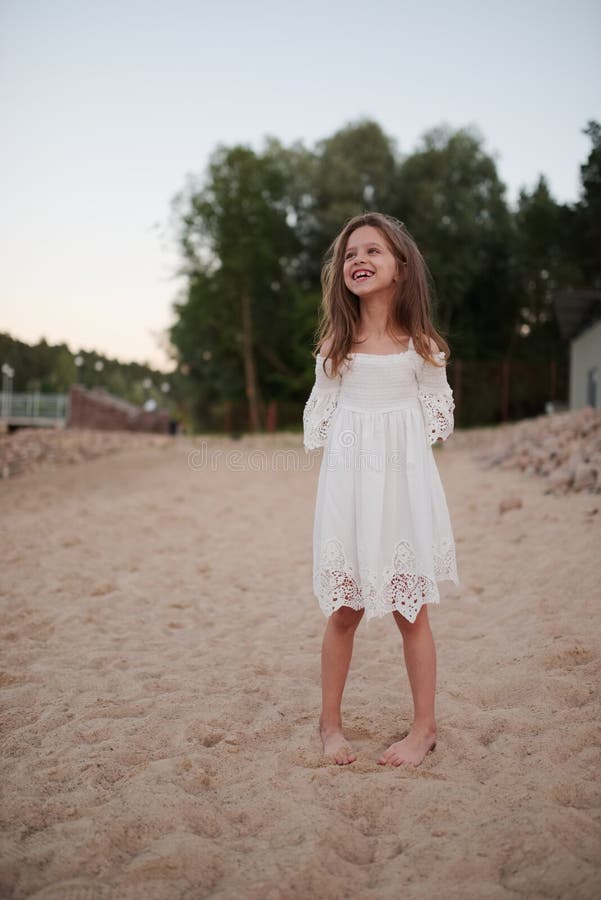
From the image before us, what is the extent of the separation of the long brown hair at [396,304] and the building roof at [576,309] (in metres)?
12.0

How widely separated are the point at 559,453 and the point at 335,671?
5.45m

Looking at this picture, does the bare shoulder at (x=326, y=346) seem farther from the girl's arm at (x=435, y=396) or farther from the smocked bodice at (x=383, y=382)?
the girl's arm at (x=435, y=396)

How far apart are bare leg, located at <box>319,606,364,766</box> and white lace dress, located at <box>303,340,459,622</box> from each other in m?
0.09

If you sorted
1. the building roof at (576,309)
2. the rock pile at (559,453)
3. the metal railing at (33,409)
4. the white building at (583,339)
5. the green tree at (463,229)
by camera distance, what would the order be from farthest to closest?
the metal railing at (33,409) < the green tree at (463,229) < the white building at (583,339) < the building roof at (576,309) < the rock pile at (559,453)

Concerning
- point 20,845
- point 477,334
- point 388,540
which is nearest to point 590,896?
point 388,540

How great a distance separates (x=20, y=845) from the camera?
1714 millimetres

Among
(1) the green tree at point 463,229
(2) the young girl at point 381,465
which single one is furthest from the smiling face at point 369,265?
(1) the green tree at point 463,229

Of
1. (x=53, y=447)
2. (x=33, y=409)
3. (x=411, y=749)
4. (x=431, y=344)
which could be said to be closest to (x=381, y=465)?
(x=431, y=344)

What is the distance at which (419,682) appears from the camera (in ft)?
7.11

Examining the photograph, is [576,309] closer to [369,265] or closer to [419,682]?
[369,265]

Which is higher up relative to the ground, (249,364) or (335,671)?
(249,364)

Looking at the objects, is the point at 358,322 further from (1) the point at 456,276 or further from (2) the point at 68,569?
(1) the point at 456,276

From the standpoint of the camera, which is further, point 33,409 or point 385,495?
point 33,409

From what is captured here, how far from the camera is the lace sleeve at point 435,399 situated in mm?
2223
